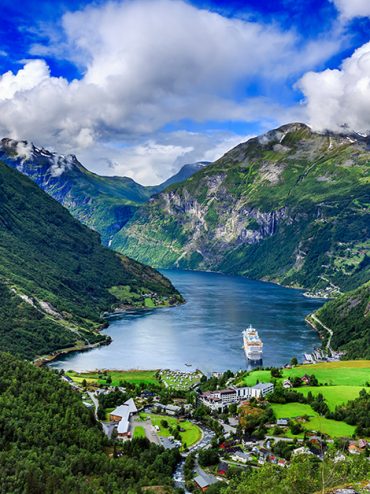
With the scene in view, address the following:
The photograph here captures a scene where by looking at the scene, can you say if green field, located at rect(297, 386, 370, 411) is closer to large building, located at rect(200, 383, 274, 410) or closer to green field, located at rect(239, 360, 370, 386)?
green field, located at rect(239, 360, 370, 386)

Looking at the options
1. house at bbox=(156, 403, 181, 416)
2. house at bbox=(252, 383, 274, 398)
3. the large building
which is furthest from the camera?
house at bbox=(252, 383, 274, 398)

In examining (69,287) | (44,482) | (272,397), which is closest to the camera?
(44,482)

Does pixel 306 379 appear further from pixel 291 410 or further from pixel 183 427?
pixel 183 427

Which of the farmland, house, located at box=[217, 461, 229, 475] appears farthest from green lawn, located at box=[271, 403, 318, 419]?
the farmland

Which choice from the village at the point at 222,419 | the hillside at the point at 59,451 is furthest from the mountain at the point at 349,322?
the hillside at the point at 59,451

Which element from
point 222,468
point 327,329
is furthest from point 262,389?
point 327,329

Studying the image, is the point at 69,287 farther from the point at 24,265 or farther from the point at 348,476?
the point at 348,476

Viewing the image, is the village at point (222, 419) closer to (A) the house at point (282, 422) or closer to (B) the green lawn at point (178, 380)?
(A) the house at point (282, 422)

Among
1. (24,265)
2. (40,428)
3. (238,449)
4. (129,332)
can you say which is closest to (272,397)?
(238,449)
